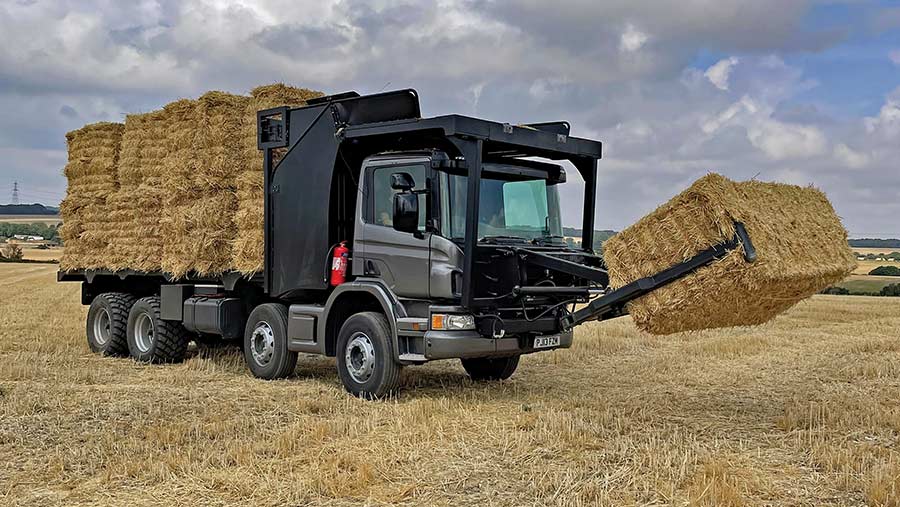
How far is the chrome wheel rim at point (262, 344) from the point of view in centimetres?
1196

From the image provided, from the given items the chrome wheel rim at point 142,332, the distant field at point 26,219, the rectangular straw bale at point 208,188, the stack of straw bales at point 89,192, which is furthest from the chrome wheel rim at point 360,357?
the distant field at point 26,219

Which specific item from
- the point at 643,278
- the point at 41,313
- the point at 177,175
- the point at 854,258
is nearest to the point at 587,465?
the point at 643,278

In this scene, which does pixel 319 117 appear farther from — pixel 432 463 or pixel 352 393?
pixel 432 463

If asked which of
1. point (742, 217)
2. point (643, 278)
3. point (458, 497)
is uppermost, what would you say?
point (742, 217)

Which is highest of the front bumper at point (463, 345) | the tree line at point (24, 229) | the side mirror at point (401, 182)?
the tree line at point (24, 229)

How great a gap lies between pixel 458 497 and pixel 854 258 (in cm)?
491

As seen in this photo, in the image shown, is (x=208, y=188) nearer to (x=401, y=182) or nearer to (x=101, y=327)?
(x=101, y=327)

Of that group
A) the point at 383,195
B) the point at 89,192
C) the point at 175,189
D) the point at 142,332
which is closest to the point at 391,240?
the point at 383,195

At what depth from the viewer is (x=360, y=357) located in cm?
1052

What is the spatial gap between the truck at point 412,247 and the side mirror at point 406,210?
2 cm

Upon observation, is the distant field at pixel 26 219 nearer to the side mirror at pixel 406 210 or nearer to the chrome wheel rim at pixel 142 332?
the chrome wheel rim at pixel 142 332

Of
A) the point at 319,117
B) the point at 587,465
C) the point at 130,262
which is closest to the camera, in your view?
the point at 587,465

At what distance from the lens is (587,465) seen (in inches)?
281

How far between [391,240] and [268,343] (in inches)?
107
